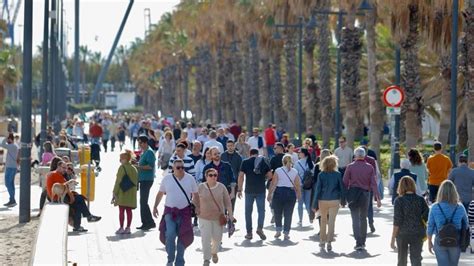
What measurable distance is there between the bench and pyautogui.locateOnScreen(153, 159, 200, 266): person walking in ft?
4.25

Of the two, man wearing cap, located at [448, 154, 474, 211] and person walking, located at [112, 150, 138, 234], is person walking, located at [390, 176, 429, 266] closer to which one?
man wearing cap, located at [448, 154, 474, 211]

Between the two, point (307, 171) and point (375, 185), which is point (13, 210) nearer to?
point (307, 171)

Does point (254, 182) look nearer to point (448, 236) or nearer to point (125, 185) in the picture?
point (125, 185)

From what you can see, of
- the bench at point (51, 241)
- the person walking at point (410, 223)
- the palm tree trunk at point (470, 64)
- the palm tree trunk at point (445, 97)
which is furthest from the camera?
the palm tree trunk at point (445, 97)

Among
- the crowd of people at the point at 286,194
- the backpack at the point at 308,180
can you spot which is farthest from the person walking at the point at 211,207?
the backpack at the point at 308,180

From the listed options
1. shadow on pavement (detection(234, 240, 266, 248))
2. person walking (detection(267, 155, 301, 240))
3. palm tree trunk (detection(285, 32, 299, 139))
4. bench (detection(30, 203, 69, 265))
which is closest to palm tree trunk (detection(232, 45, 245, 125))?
palm tree trunk (detection(285, 32, 299, 139))

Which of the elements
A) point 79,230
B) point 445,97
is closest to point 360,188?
point 79,230

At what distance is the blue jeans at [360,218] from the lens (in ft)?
62.8

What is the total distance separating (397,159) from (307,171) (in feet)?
36.4

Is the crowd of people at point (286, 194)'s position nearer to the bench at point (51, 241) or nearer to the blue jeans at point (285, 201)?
the blue jeans at point (285, 201)

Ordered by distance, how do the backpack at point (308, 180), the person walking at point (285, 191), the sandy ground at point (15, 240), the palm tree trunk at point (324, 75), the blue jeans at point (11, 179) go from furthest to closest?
1. the palm tree trunk at point (324, 75)
2. the blue jeans at point (11, 179)
3. the backpack at point (308, 180)
4. the person walking at point (285, 191)
5. the sandy ground at point (15, 240)

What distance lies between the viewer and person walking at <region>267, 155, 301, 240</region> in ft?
67.5

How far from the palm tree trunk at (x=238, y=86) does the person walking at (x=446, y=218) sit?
6382 centimetres

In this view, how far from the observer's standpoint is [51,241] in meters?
12.8
